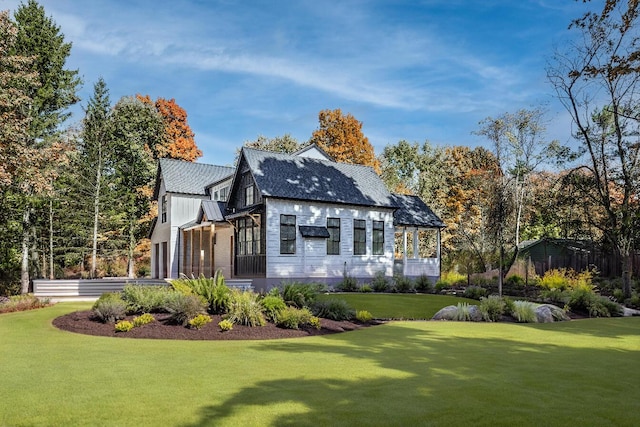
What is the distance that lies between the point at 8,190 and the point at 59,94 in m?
6.89

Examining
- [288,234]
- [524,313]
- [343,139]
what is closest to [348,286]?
[288,234]

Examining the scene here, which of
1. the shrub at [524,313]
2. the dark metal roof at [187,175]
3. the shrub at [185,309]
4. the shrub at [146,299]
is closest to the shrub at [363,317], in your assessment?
the shrub at [185,309]

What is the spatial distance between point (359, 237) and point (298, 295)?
13.6 metres

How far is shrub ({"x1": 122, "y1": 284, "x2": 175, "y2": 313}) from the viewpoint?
13.4m

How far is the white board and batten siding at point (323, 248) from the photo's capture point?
82.4 feet

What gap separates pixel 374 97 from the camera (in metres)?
22.3

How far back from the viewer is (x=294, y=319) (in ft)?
41.5

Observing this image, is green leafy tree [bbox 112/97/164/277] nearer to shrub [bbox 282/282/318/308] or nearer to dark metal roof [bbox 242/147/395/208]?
dark metal roof [bbox 242/147/395/208]

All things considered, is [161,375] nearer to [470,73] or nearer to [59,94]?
[470,73]

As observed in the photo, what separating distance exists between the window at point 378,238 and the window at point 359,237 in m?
0.70

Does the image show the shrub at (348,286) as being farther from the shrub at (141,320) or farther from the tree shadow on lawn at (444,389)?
the tree shadow on lawn at (444,389)

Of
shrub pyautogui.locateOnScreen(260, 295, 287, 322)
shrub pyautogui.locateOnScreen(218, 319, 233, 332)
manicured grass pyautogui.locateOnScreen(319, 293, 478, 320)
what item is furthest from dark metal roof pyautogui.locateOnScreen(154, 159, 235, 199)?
shrub pyautogui.locateOnScreen(218, 319, 233, 332)

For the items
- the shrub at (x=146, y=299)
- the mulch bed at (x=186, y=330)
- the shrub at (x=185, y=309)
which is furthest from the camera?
the shrub at (x=146, y=299)

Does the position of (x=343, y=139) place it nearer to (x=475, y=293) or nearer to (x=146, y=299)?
(x=475, y=293)
